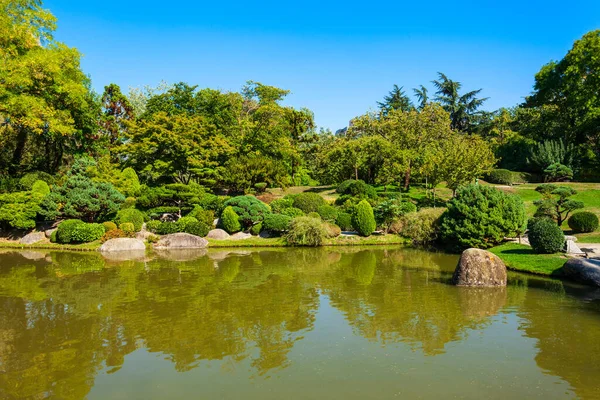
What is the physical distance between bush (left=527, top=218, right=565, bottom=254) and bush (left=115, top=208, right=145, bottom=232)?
2186cm

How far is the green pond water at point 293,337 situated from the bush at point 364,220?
885 cm

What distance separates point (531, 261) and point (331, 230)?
11232mm

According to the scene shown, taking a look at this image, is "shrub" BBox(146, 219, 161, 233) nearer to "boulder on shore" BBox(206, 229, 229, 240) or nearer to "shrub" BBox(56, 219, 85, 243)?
"boulder on shore" BBox(206, 229, 229, 240)

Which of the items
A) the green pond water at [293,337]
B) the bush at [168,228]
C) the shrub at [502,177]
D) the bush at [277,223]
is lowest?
the green pond water at [293,337]

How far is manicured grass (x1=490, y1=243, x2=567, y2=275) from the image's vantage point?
15.1 meters

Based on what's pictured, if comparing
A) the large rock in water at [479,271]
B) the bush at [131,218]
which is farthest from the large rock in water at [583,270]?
the bush at [131,218]

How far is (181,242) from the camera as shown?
2325cm

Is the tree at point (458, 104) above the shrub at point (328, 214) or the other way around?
above

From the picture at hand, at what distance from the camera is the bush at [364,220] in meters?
24.8

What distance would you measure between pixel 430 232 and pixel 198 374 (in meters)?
17.6

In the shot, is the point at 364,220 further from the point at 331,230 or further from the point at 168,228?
the point at 168,228

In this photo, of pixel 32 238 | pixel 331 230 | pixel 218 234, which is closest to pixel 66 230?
pixel 32 238

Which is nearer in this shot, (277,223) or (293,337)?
(293,337)

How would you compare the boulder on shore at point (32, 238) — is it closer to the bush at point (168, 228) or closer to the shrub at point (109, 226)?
the shrub at point (109, 226)
